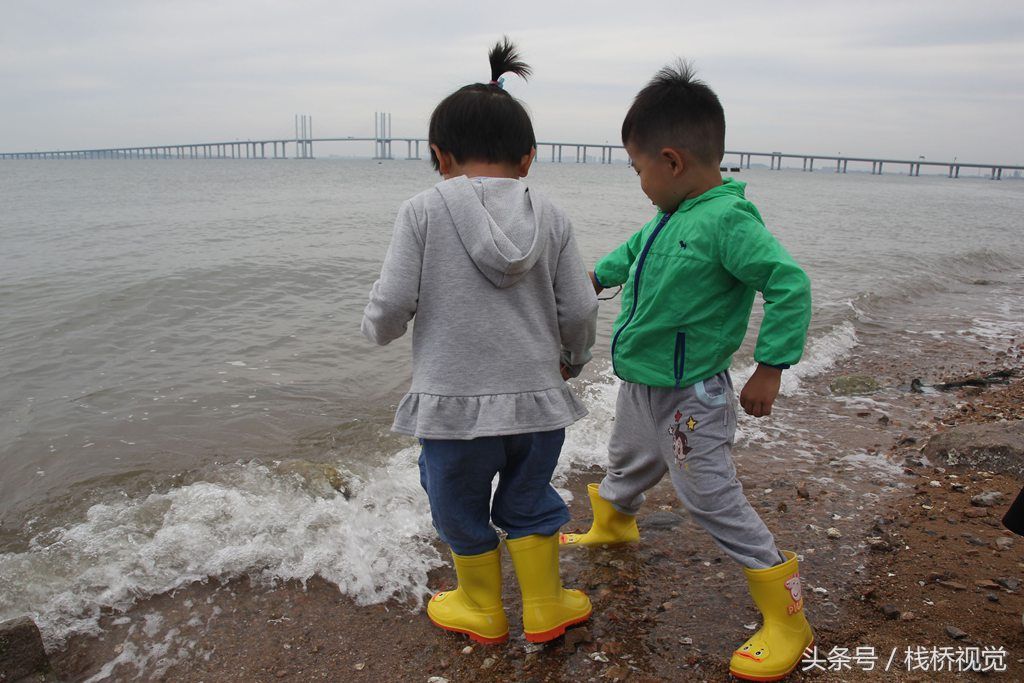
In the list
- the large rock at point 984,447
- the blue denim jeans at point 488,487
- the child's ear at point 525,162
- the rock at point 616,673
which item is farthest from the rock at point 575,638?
the large rock at point 984,447

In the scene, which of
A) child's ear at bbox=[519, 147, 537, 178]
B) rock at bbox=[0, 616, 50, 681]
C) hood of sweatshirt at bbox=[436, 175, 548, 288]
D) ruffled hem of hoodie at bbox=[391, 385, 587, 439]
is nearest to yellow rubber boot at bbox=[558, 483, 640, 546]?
ruffled hem of hoodie at bbox=[391, 385, 587, 439]

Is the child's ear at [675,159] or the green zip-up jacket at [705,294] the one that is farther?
the child's ear at [675,159]

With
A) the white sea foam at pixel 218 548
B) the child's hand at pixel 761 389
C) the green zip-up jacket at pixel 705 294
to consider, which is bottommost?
the white sea foam at pixel 218 548

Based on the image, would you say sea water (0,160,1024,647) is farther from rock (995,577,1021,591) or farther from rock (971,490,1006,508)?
rock (995,577,1021,591)

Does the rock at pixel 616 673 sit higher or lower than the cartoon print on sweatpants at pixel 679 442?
lower

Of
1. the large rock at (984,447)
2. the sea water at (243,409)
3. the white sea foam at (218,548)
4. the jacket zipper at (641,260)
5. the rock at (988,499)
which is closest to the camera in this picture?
the jacket zipper at (641,260)

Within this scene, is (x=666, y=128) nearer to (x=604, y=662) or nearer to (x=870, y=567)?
(x=604, y=662)

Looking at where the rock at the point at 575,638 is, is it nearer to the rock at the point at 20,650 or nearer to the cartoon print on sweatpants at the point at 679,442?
the cartoon print on sweatpants at the point at 679,442

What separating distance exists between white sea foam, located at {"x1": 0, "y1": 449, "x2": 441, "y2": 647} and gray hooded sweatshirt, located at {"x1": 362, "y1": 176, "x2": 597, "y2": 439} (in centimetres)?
123

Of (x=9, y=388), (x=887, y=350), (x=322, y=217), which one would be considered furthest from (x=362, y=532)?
(x=322, y=217)

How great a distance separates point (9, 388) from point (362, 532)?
4.37 m

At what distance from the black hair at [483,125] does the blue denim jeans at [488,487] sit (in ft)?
2.88

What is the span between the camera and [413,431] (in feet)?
6.84

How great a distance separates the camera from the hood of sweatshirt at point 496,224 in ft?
6.59
